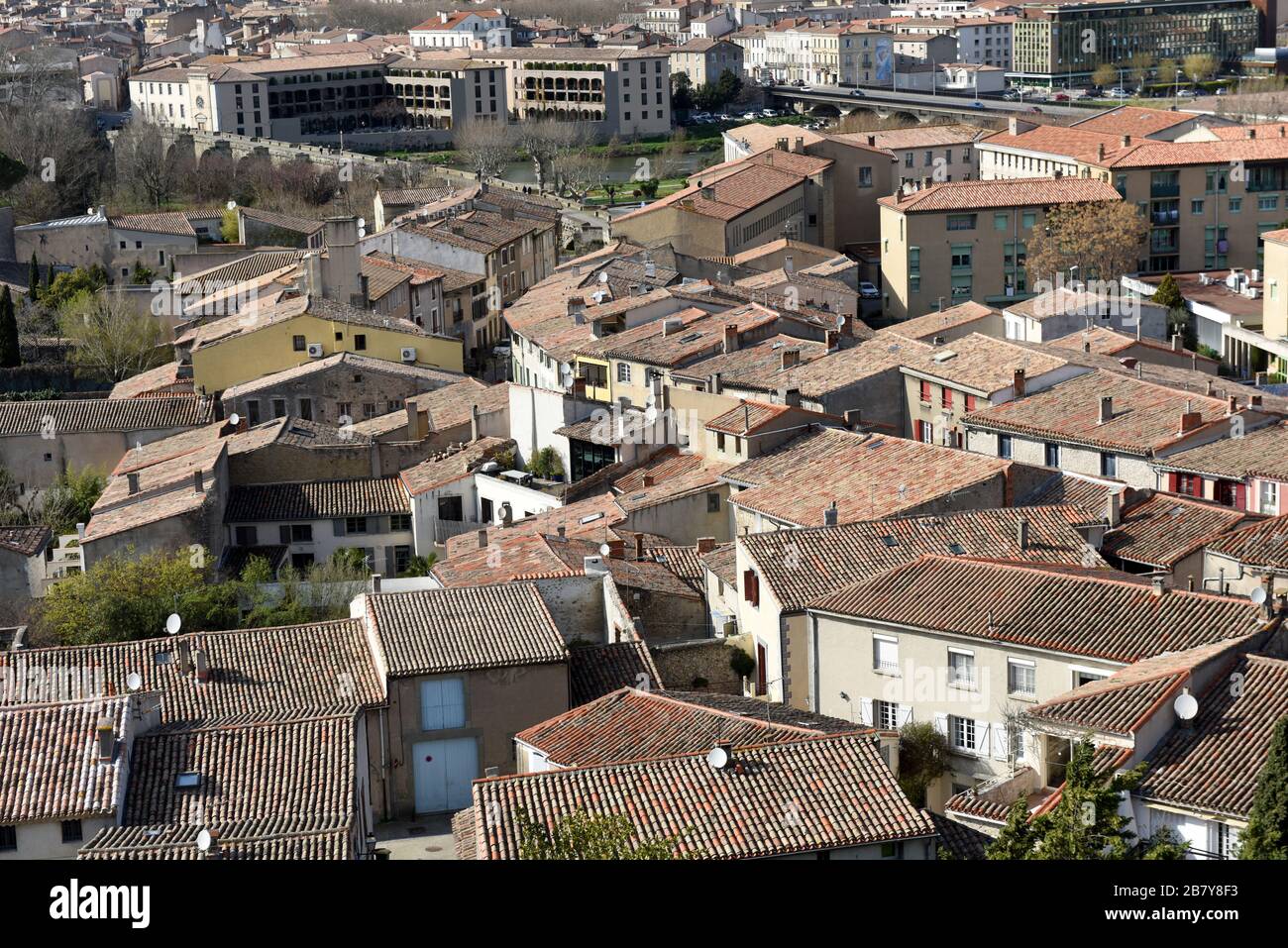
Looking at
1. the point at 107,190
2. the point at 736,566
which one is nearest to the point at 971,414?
the point at 736,566

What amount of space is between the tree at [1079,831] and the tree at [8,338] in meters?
29.3

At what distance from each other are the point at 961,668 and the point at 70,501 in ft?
54.9

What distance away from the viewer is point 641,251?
3806cm

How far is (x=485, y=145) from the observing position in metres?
73.2

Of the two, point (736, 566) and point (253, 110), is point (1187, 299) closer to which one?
point (736, 566)

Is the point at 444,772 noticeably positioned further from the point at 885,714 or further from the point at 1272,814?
the point at 1272,814

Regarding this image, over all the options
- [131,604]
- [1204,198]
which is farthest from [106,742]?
[1204,198]

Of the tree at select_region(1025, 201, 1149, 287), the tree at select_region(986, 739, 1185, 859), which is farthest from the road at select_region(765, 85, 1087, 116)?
the tree at select_region(986, 739, 1185, 859)

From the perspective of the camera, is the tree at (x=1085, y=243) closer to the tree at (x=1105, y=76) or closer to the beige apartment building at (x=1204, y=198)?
the beige apartment building at (x=1204, y=198)

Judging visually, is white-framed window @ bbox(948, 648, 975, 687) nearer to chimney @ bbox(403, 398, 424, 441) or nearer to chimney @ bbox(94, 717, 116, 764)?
chimney @ bbox(94, 717, 116, 764)
